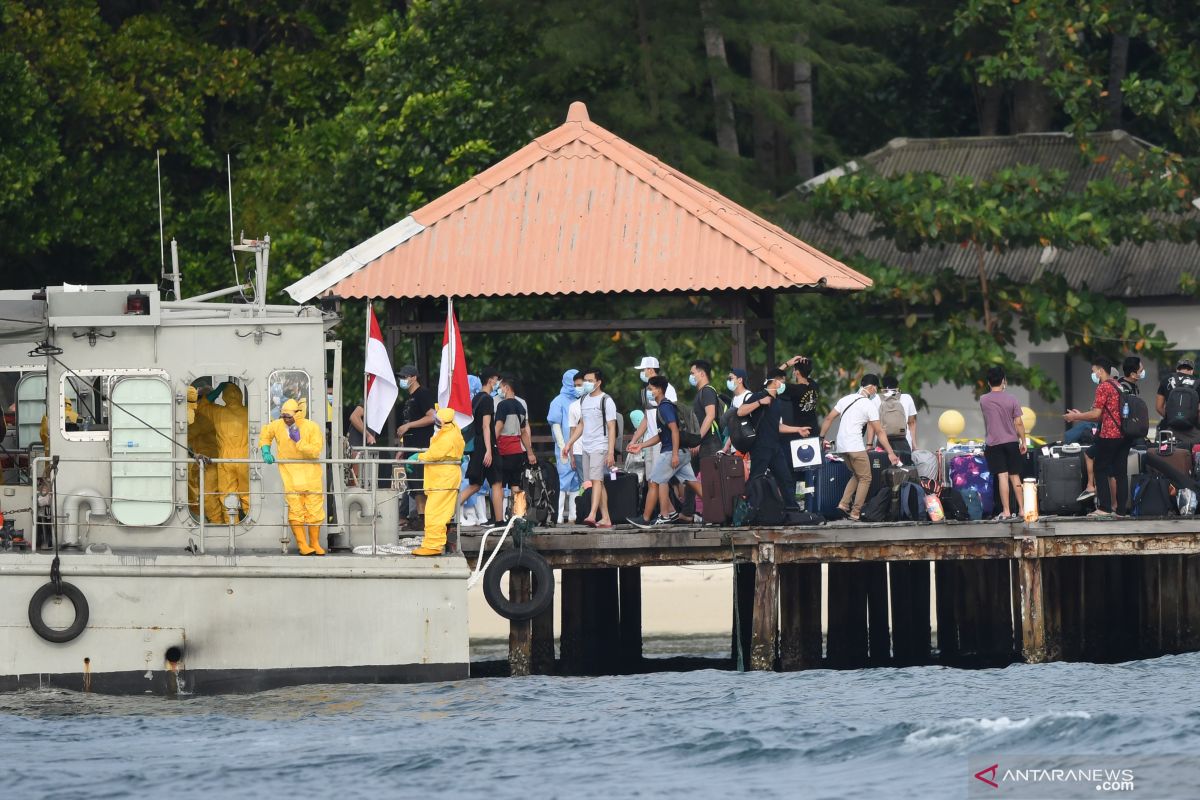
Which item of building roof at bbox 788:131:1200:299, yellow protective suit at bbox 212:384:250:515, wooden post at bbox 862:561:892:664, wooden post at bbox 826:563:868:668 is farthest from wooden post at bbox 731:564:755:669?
building roof at bbox 788:131:1200:299

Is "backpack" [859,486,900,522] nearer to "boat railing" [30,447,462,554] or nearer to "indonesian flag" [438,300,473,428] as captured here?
"indonesian flag" [438,300,473,428]

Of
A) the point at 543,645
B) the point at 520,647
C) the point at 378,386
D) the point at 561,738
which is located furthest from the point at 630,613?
the point at 561,738

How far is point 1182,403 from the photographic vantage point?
79.3 feet

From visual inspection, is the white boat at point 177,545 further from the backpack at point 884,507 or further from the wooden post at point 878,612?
the wooden post at point 878,612

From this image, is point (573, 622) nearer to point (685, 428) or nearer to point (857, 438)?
point (685, 428)

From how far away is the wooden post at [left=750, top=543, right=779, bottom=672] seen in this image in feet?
79.9

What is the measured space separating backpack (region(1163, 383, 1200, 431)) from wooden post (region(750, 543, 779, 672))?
4509 millimetres

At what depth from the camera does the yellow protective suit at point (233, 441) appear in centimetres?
2230

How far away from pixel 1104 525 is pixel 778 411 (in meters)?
3.70

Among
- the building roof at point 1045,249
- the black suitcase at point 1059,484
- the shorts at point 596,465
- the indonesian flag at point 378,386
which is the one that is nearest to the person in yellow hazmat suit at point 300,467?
the indonesian flag at point 378,386

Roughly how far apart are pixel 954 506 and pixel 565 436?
14.2ft

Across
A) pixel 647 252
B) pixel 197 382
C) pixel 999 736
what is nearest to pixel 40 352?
pixel 197 382

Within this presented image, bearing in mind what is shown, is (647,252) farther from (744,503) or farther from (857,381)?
(857,381)

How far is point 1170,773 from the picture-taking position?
19406 mm
